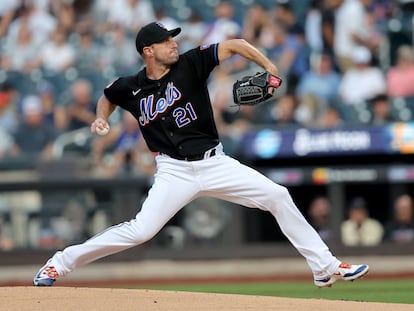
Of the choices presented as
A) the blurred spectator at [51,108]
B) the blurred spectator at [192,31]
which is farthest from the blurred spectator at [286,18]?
the blurred spectator at [51,108]

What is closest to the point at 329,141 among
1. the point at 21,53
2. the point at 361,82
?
the point at 361,82

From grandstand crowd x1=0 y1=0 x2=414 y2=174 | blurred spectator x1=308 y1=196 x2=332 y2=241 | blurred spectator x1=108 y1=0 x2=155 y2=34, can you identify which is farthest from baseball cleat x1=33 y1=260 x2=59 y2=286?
blurred spectator x1=108 y1=0 x2=155 y2=34

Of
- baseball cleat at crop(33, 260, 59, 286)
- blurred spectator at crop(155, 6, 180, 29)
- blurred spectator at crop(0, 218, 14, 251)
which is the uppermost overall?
blurred spectator at crop(155, 6, 180, 29)

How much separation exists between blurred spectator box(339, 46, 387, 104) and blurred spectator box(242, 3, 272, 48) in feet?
4.18

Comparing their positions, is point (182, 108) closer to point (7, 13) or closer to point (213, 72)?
point (213, 72)

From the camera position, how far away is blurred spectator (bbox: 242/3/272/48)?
42.8ft

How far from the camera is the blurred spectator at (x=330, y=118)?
11.9 meters

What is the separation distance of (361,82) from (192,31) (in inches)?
97.5

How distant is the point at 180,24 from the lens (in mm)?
13680

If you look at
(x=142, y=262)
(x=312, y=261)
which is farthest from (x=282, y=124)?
(x=312, y=261)

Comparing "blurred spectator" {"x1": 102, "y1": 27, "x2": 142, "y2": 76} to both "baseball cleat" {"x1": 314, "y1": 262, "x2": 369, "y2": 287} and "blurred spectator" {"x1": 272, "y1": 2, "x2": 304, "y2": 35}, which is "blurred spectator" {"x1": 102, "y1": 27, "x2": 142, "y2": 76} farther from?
"baseball cleat" {"x1": 314, "y1": 262, "x2": 369, "y2": 287}

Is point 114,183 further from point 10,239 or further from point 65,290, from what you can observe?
point 65,290

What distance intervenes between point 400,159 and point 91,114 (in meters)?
3.92

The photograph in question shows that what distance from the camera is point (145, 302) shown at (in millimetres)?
6148
